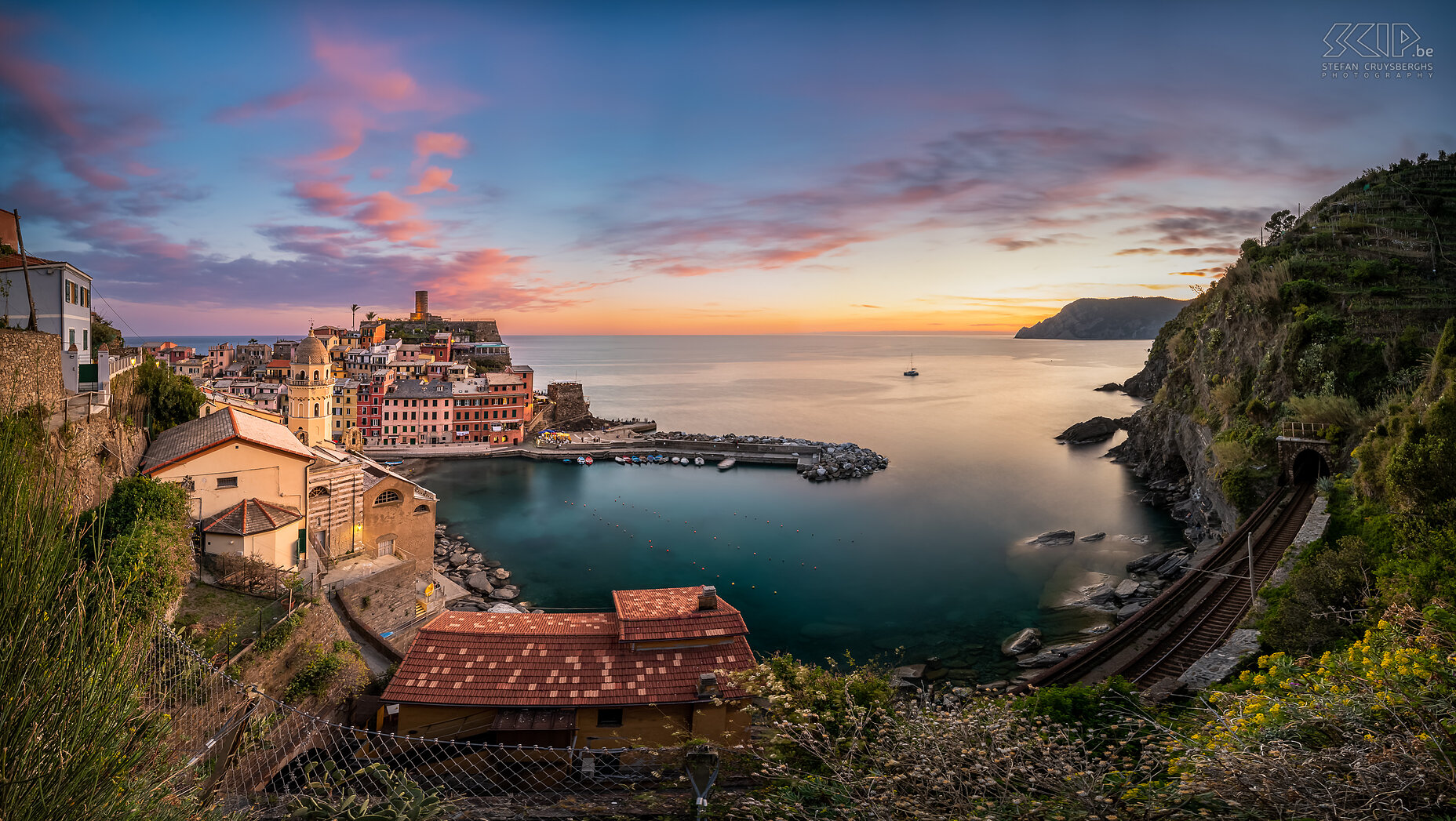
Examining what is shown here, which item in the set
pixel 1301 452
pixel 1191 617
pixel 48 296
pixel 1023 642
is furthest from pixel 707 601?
pixel 1301 452

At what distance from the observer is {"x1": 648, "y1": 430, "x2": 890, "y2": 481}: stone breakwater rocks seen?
37406 mm

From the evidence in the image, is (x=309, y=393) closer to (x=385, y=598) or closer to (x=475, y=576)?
(x=475, y=576)

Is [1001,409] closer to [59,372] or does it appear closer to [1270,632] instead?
[1270,632]

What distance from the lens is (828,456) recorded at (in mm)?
41094

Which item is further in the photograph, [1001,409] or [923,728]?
[1001,409]

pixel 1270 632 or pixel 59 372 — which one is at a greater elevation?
pixel 59 372

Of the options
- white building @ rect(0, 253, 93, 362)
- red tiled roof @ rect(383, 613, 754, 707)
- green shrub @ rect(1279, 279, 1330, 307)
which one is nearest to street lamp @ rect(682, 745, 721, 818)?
red tiled roof @ rect(383, 613, 754, 707)

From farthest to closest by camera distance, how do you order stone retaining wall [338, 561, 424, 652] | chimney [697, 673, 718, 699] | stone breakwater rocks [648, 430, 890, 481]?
stone breakwater rocks [648, 430, 890, 481] → stone retaining wall [338, 561, 424, 652] → chimney [697, 673, 718, 699]

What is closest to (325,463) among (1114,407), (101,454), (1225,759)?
(101,454)

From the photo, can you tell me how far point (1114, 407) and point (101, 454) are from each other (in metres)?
69.0

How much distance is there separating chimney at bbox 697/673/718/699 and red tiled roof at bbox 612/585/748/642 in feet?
2.47

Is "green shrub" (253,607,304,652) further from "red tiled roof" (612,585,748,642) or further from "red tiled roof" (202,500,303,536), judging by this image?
"red tiled roof" (612,585,748,642)

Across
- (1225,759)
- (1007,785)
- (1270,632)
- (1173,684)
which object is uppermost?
(1225,759)

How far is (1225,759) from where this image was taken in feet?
10.6
